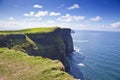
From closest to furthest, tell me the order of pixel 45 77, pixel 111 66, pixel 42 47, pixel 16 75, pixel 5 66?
pixel 45 77 → pixel 16 75 → pixel 5 66 → pixel 42 47 → pixel 111 66

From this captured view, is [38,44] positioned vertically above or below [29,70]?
below

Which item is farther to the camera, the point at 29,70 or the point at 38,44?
the point at 38,44

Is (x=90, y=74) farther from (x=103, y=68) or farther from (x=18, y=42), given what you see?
(x=18, y=42)

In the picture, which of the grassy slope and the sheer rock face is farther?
the sheer rock face

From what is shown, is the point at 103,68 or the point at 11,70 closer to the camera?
the point at 11,70

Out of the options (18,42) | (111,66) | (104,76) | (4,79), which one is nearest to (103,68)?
(111,66)

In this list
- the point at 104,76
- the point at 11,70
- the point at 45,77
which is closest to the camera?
the point at 45,77

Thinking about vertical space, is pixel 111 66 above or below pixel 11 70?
below

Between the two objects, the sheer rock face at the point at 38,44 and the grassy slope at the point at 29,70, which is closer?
the grassy slope at the point at 29,70
